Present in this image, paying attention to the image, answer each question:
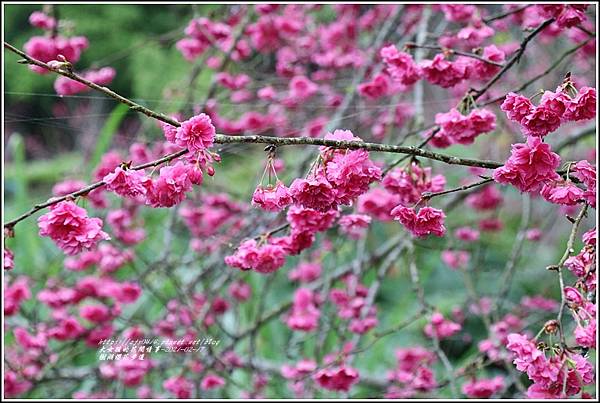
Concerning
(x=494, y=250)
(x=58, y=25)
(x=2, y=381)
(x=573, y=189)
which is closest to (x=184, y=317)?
(x=2, y=381)

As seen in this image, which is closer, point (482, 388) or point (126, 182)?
point (126, 182)

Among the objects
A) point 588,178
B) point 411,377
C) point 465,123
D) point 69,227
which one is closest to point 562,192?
point 588,178

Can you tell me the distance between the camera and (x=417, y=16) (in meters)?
2.36

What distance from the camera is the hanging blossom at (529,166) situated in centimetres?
95

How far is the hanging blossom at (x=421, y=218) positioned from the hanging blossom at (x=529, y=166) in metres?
0.12

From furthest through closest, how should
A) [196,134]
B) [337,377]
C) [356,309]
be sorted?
[356,309], [337,377], [196,134]

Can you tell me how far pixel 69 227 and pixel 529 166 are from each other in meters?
0.67

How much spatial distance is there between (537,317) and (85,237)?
1.66 m

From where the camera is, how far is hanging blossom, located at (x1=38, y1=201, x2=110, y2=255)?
979mm

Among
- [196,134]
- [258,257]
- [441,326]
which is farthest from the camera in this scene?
[441,326]

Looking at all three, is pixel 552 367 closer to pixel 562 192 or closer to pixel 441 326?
pixel 562 192

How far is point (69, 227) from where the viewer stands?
0.99 metres

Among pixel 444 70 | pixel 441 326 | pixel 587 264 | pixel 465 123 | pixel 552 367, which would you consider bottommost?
pixel 552 367

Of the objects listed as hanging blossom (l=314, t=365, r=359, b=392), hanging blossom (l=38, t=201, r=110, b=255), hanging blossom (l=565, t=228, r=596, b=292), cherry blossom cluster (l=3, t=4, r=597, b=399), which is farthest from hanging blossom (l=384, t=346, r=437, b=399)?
hanging blossom (l=38, t=201, r=110, b=255)
